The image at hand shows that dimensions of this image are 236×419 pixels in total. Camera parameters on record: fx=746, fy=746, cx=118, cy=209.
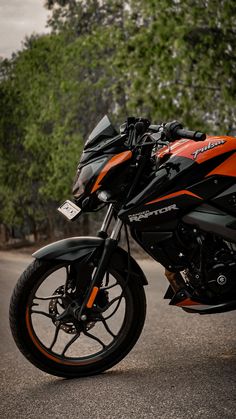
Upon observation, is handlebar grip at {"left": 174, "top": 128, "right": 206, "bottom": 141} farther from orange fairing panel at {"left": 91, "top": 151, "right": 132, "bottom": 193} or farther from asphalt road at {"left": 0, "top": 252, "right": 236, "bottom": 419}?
asphalt road at {"left": 0, "top": 252, "right": 236, "bottom": 419}

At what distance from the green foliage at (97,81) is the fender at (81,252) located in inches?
305

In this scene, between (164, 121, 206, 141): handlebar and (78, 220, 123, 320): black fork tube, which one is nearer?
(164, 121, 206, 141): handlebar

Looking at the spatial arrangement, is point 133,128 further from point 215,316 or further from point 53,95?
point 53,95

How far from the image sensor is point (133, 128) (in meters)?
4.37

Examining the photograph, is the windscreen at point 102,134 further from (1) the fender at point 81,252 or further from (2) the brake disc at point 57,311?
(2) the brake disc at point 57,311

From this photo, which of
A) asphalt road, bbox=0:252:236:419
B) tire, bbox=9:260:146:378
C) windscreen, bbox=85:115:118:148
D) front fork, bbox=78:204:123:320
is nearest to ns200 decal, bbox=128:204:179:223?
front fork, bbox=78:204:123:320

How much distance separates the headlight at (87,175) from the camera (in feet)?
13.9

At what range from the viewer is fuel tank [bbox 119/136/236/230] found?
4.22 m

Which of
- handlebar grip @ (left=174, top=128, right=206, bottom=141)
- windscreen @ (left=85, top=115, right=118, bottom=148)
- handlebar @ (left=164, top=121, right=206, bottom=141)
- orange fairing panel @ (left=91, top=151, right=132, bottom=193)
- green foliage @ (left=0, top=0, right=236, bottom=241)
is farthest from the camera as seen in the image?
green foliage @ (left=0, top=0, right=236, bottom=241)

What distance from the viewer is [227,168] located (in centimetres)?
423

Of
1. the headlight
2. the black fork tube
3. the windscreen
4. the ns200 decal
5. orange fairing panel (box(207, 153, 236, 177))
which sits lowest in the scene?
the black fork tube

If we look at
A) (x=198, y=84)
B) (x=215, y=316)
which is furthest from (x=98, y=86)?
(x=215, y=316)

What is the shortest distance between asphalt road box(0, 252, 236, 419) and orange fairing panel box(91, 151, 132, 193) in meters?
1.12

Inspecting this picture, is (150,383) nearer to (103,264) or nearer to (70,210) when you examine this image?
(103,264)
